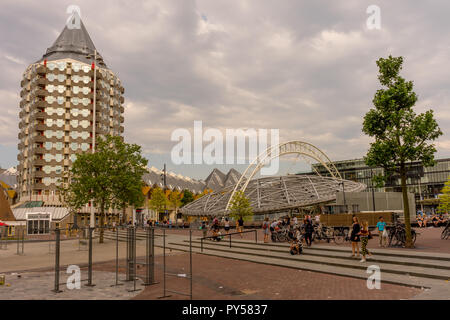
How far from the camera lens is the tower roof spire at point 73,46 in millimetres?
85188

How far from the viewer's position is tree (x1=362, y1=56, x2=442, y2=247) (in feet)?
61.0

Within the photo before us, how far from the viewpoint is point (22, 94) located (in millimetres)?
85562

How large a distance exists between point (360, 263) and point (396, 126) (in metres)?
8.36

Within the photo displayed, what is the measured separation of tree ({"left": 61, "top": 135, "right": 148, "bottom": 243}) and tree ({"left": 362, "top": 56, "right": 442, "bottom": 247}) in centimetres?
2461

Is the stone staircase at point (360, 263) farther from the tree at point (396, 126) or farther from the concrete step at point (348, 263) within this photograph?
the tree at point (396, 126)

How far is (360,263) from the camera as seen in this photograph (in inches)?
595

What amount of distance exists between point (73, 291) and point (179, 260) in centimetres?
902

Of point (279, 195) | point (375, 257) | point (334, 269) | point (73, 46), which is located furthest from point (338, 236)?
point (73, 46)

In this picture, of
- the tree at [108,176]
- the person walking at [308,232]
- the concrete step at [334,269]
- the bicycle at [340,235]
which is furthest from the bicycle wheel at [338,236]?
the tree at [108,176]

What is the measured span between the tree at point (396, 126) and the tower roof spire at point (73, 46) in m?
77.2

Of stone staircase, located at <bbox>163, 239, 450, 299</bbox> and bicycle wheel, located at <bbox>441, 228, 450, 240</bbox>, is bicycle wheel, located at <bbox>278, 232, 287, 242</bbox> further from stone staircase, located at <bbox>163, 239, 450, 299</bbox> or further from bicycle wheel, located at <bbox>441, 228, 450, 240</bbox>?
bicycle wheel, located at <bbox>441, 228, 450, 240</bbox>

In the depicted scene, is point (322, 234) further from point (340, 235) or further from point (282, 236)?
point (282, 236)

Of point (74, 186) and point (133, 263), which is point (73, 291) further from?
point (74, 186)
